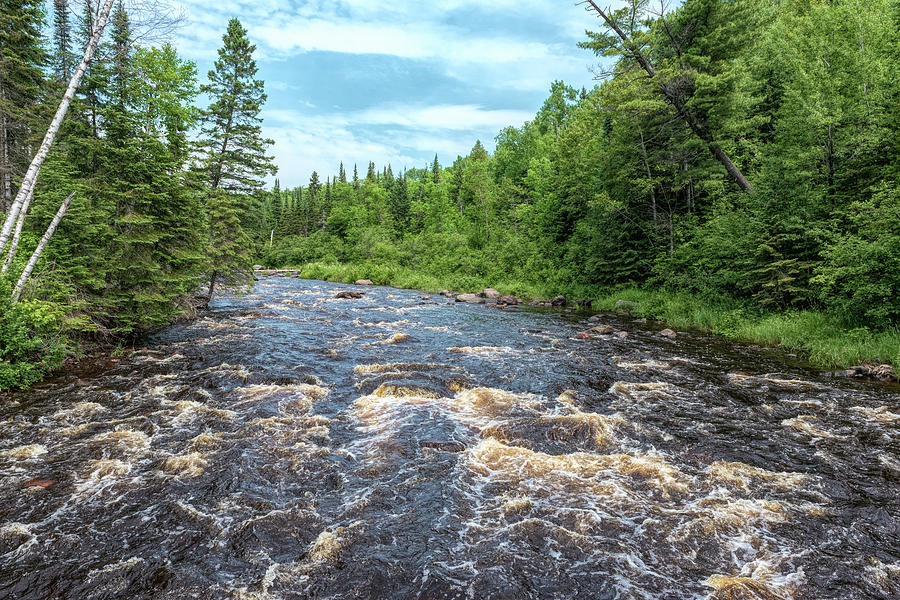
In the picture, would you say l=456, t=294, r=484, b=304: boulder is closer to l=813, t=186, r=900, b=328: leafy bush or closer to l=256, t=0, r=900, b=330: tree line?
l=256, t=0, r=900, b=330: tree line

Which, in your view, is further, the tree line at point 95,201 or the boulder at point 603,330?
the boulder at point 603,330

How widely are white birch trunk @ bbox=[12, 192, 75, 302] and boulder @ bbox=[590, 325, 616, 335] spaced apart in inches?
719

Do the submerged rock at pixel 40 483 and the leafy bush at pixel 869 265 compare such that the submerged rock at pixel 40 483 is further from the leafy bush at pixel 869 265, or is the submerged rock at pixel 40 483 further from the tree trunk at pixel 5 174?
the leafy bush at pixel 869 265

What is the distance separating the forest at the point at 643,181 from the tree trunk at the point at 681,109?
0.10 meters

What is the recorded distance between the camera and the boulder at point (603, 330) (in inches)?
691

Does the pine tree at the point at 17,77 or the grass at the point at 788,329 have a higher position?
the pine tree at the point at 17,77

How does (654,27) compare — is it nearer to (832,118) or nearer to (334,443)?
(832,118)

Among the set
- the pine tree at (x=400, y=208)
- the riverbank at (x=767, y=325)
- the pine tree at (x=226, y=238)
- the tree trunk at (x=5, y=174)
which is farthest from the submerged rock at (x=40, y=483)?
the pine tree at (x=400, y=208)

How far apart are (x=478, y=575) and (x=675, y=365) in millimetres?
10676

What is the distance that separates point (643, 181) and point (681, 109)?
396cm

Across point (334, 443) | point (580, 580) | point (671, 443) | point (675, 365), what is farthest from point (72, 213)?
point (675, 365)

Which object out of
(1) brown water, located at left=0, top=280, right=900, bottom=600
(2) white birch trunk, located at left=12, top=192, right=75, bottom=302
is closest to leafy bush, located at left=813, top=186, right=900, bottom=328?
(1) brown water, located at left=0, top=280, right=900, bottom=600

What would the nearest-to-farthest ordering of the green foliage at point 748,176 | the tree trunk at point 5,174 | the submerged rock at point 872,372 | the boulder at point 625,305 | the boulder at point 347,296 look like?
the submerged rock at point 872,372, the green foliage at point 748,176, the tree trunk at point 5,174, the boulder at point 625,305, the boulder at point 347,296

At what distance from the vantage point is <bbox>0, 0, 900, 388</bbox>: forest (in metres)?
Answer: 11.1
